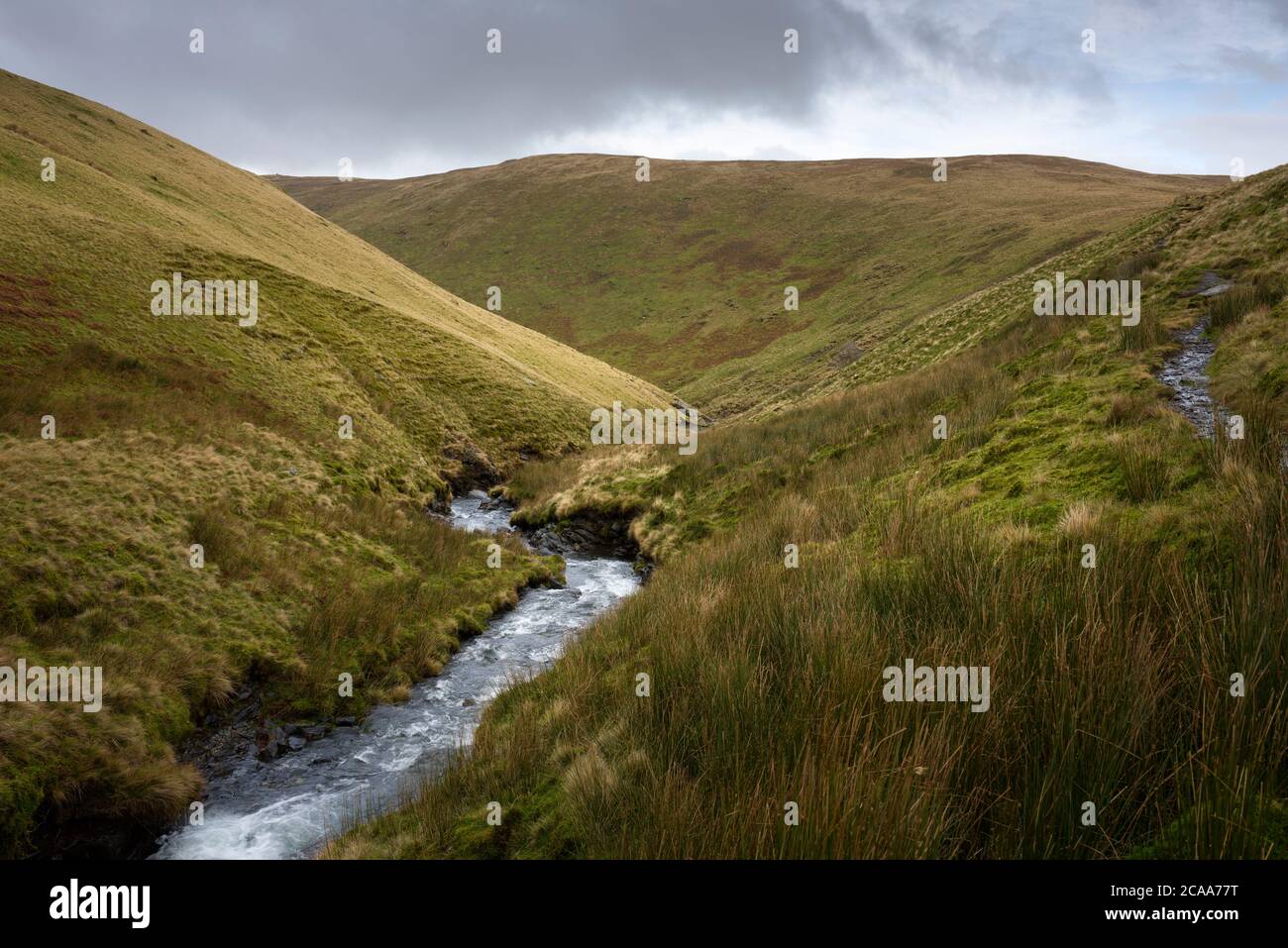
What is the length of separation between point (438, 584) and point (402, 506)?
6.23 meters

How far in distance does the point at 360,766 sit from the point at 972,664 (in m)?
7.88

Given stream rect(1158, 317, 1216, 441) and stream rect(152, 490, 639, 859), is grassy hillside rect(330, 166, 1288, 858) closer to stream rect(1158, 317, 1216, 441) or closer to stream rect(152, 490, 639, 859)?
stream rect(1158, 317, 1216, 441)

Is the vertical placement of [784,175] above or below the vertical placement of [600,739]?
above

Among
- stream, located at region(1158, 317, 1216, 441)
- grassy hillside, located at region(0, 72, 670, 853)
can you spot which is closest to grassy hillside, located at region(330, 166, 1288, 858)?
stream, located at region(1158, 317, 1216, 441)

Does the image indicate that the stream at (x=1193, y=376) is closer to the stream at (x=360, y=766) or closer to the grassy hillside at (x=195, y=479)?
the stream at (x=360, y=766)

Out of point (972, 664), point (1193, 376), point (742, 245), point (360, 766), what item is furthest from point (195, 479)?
point (742, 245)

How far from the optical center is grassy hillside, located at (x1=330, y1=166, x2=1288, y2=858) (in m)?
2.87

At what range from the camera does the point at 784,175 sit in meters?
122

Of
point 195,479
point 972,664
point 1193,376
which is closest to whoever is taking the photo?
point 972,664

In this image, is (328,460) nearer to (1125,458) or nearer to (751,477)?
(751,477)

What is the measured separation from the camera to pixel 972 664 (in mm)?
3889

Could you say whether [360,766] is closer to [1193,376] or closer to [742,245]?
[1193,376]

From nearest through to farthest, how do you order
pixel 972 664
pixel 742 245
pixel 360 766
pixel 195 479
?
pixel 972 664, pixel 360 766, pixel 195 479, pixel 742 245

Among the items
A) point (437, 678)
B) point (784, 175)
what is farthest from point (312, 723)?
point (784, 175)
